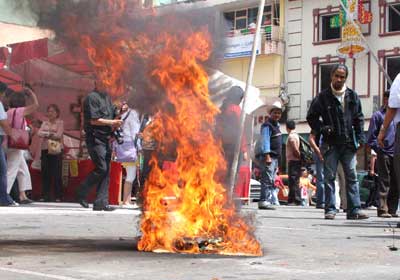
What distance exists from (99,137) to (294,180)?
21.9ft

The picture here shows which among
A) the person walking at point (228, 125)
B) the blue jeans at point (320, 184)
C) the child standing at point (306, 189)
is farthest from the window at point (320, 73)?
the person walking at point (228, 125)

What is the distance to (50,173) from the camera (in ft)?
45.2

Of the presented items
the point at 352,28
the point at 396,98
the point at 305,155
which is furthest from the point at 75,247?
the point at 352,28

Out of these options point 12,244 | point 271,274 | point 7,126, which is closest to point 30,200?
point 7,126

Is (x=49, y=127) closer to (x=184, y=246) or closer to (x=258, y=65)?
(x=184, y=246)

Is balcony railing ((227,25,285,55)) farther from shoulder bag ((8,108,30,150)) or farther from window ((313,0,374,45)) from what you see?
shoulder bag ((8,108,30,150))

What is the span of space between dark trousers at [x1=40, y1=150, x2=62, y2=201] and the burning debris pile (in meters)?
7.14

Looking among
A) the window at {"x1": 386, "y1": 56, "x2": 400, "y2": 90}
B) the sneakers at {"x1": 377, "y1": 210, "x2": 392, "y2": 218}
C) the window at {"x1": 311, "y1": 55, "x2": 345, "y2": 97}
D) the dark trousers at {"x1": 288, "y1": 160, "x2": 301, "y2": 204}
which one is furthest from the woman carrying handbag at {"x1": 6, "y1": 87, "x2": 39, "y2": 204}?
the window at {"x1": 311, "y1": 55, "x2": 345, "y2": 97}

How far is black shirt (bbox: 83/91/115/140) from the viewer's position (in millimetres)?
9922

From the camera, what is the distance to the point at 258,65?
127ft

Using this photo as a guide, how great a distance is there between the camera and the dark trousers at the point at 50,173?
13727mm

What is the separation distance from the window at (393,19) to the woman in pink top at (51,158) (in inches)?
929

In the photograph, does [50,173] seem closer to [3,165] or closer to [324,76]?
[3,165]

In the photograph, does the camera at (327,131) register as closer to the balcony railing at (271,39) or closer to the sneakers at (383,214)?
the sneakers at (383,214)
